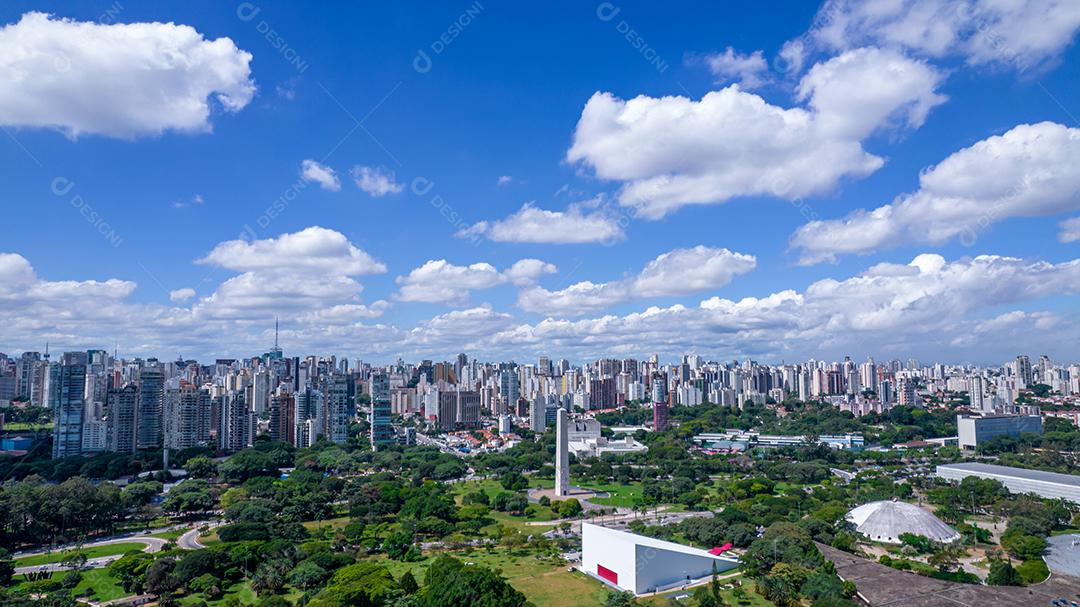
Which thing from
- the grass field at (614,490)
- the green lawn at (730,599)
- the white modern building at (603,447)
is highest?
the green lawn at (730,599)

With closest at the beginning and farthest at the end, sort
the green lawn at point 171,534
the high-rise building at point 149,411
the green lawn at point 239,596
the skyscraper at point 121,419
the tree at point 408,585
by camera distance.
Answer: the tree at point 408,585, the green lawn at point 239,596, the green lawn at point 171,534, the skyscraper at point 121,419, the high-rise building at point 149,411

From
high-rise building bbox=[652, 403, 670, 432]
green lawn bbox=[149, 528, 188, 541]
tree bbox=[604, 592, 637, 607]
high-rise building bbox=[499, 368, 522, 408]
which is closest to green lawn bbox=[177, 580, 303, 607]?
tree bbox=[604, 592, 637, 607]

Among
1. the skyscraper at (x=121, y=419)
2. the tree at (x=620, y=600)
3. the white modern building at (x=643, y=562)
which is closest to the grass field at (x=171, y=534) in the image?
the white modern building at (x=643, y=562)

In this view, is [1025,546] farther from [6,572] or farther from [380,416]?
[380,416]

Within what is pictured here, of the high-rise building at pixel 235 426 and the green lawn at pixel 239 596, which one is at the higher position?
the high-rise building at pixel 235 426

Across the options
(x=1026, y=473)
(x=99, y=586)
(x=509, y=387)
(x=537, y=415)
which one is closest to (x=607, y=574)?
(x=99, y=586)

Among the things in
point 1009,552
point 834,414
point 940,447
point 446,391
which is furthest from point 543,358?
point 1009,552

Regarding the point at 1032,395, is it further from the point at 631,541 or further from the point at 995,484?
the point at 631,541

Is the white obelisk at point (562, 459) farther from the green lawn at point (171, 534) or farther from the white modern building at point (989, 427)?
Result: the white modern building at point (989, 427)
